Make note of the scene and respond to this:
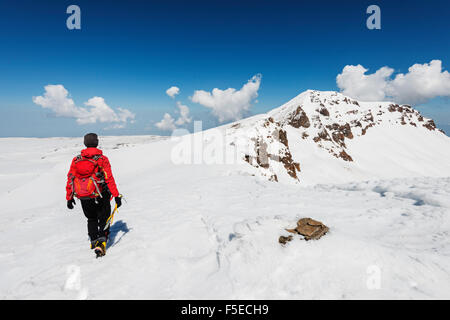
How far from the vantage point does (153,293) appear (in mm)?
3977

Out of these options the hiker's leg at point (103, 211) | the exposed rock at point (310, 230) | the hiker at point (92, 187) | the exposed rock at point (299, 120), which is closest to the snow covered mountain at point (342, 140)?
the exposed rock at point (299, 120)

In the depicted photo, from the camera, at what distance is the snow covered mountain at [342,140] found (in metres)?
39.6

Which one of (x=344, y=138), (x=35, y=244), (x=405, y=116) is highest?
(x=405, y=116)

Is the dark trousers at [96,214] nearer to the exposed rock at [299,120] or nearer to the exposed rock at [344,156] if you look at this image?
the exposed rock at [344,156]

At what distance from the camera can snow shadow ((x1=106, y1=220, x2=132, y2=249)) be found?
20.2 feet

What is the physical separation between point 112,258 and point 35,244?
10.8ft

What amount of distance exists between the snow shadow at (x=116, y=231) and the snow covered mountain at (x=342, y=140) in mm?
20470

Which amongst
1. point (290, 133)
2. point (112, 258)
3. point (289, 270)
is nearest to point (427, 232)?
point (289, 270)

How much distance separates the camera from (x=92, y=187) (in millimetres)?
5223

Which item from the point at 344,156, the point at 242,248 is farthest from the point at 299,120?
the point at 242,248

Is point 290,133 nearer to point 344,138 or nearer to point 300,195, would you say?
point 344,138

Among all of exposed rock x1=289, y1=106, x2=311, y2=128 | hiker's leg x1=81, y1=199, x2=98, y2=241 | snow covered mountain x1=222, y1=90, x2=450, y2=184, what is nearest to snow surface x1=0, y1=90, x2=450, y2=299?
hiker's leg x1=81, y1=199, x2=98, y2=241

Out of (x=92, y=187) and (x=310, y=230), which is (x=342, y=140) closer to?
(x=310, y=230)

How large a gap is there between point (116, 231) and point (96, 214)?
1.79m
